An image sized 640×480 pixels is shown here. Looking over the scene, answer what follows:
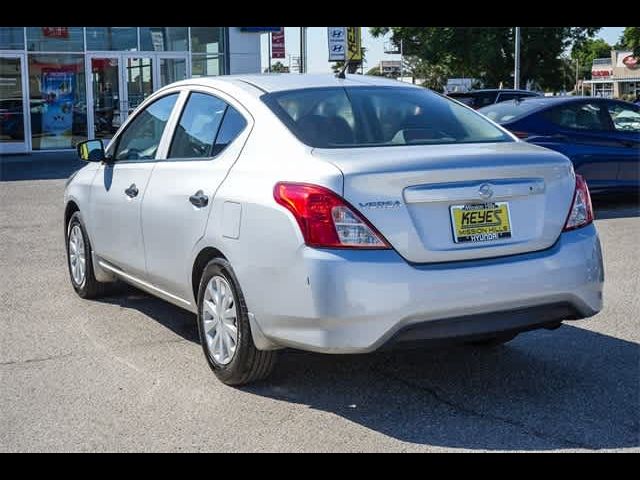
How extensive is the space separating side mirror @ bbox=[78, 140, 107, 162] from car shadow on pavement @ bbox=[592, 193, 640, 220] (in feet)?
22.2

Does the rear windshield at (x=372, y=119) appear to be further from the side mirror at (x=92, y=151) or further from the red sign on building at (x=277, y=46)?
the red sign on building at (x=277, y=46)

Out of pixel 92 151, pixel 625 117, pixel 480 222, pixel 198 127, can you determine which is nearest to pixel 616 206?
pixel 625 117

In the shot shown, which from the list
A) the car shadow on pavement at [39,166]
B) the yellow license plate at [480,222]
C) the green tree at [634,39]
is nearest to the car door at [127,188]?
the yellow license plate at [480,222]

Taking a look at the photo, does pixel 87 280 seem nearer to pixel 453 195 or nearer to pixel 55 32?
pixel 453 195

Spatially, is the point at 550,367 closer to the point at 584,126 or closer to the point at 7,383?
the point at 7,383

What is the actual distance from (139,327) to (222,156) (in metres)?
1.71

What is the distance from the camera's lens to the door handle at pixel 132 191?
5.83 metres

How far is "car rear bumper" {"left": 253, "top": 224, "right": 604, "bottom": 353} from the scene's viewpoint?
13.5ft

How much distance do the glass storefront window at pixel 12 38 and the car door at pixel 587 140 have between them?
15864 mm

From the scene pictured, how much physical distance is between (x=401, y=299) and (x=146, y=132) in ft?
8.97

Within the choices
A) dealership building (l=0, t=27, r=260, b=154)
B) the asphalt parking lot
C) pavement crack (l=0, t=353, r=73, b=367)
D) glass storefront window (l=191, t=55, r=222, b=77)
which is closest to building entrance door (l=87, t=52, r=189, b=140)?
dealership building (l=0, t=27, r=260, b=154)

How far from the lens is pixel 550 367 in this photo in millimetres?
5152

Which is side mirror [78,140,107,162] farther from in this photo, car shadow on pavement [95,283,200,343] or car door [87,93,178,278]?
car shadow on pavement [95,283,200,343]

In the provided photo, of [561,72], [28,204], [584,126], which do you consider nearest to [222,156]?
[584,126]
